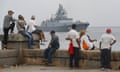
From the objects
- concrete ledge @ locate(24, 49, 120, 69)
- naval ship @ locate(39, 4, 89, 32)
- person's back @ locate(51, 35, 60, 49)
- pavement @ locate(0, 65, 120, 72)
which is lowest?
pavement @ locate(0, 65, 120, 72)

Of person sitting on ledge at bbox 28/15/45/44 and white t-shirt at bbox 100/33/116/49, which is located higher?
person sitting on ledge at bbox 28/15/45/44

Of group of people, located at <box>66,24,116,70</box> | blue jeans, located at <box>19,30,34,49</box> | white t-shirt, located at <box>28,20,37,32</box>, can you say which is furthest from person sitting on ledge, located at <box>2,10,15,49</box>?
group of people, located at <box>66,24,116,70</box>

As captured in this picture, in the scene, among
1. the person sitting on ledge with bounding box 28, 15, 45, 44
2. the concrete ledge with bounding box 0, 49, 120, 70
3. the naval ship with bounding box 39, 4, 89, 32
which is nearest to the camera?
the concrete ledge with bounding box 0, 49, 120, 70

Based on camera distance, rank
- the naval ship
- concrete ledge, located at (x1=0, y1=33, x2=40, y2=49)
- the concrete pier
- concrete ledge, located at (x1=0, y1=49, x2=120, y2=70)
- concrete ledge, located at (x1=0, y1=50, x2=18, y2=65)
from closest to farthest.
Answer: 1. concrete ledge, located at (x1=0, y1=49, x2=120, y2=70)
2. the concrete pier
3. concrete ledge, located at (x1=0, y1=50, x2=18, y2=65)
4. concrete ledge, located at (x1=0, y1=33, x2=40, y2=49)
5. the naval ship

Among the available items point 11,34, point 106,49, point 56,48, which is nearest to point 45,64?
point 56,48

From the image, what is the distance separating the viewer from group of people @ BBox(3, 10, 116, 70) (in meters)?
16.5

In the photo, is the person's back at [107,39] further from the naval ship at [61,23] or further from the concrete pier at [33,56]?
the naval ship at [61,23]

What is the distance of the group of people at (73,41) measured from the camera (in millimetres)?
16500

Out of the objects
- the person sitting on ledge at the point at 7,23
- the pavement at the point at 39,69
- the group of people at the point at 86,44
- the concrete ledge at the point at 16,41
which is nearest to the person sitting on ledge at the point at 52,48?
the pavement at the point at 39,69

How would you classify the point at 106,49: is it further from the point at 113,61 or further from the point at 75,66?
the point at 75,66

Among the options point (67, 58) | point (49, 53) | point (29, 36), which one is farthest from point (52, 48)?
point (29, 36)

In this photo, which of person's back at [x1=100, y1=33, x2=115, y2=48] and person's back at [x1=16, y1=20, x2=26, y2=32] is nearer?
person's back at [x1=100, y1=33, x2=115, y2=48]

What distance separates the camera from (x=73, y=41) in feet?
57.6

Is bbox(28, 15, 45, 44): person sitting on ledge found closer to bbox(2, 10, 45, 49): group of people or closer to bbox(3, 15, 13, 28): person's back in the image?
bbox(2, 10, 45, 49): group of people
